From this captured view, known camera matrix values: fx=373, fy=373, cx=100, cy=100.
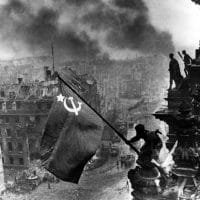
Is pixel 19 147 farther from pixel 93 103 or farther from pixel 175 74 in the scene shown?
pixel 175 74

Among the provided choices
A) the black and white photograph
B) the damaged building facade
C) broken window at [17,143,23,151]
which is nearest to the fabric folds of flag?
the black and white photograph

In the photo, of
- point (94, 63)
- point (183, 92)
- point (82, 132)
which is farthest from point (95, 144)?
point (94, 63)

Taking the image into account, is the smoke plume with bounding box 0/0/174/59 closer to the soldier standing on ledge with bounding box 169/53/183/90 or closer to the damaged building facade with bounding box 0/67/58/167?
the damaged building facade with bounding box 0/67/58/167

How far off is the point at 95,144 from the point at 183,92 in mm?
10087

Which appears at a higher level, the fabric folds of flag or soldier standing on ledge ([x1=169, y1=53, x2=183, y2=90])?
soldier standing on ledge ([x1=169, y1=53, x2=183, y2=90])

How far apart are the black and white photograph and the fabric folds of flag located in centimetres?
2

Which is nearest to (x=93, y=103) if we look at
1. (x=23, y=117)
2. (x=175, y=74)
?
(x=23, y=117)

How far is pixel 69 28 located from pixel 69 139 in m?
68.1

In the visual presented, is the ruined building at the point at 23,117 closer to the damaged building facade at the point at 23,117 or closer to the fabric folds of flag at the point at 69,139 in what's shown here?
the damaged building facade at the point at 23,117

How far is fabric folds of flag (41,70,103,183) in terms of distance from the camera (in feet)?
26.2


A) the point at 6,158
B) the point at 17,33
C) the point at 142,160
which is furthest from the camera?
the point at 17,33

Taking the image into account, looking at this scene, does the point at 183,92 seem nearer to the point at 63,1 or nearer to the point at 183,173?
the point at 183,173

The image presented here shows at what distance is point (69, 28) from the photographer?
74.4m

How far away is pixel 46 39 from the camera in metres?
73.4
